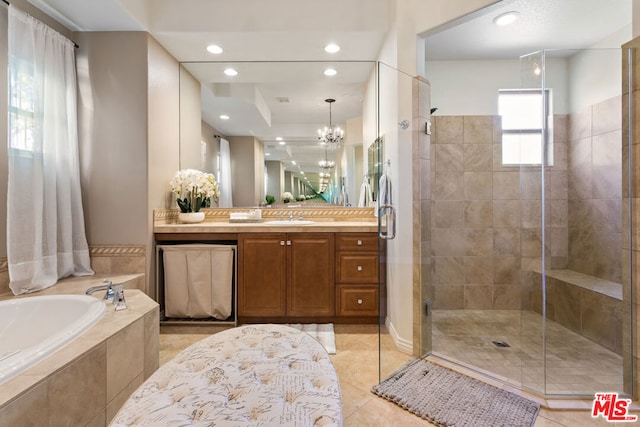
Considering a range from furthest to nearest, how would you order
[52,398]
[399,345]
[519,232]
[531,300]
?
1. [519,232]
2. [531,300]
3. [399,345]
4. [52,398]

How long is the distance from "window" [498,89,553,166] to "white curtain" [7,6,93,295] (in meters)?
3.57

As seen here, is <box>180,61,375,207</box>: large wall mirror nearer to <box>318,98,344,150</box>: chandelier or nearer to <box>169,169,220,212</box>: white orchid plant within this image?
<box>318,98,344,150</box>: chandelier

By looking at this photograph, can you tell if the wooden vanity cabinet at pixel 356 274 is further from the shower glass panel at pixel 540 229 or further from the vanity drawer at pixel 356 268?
the shower glass panel at pixel 540 229

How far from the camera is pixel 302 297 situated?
262cm

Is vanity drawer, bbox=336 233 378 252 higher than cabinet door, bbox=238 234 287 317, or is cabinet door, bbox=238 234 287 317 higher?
vanity drawer, bbox=336 233 378 252

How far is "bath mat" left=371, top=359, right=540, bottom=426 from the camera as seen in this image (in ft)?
4.92

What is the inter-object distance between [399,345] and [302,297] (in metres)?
0.89

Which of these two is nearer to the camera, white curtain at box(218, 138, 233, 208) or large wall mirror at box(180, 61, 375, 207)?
large wall mirror at box(180, 61, 375, 207)

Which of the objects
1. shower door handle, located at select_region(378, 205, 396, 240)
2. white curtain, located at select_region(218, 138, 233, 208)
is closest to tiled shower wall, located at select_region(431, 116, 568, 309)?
shower door handle, located at select_region(378, 205, 396, 240)

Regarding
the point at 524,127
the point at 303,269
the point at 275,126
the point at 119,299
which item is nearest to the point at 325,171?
the point at 275,126

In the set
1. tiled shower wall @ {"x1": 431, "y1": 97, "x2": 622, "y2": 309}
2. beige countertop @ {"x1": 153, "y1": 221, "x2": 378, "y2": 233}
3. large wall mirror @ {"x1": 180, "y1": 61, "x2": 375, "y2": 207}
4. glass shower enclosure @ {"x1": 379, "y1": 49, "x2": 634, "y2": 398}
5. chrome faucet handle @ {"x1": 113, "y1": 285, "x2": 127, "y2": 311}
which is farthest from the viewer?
large wall mirror @ {"x1": 180, "y1": 61, "x2": 375, "y2": 207}

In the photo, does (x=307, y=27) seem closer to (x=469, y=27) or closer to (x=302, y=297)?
(x=469, y=27)

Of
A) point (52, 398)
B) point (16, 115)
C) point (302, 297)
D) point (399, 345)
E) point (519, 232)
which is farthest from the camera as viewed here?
point (519, 232)

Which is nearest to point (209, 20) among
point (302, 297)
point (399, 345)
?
point (302, 297)
